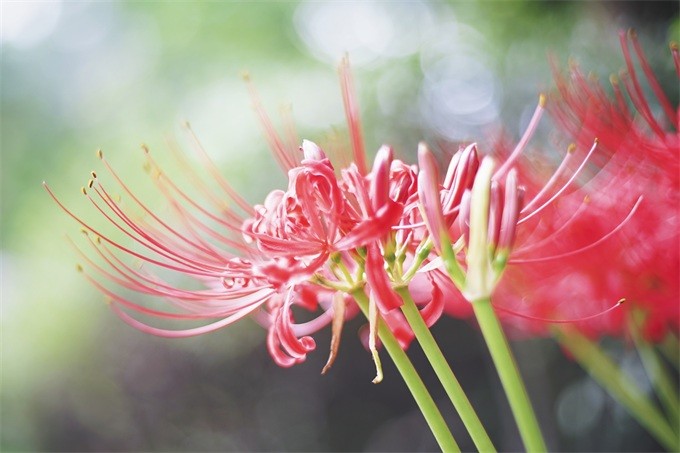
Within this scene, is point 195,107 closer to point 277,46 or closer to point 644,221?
point 277,46

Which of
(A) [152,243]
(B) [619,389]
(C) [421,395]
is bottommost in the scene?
(B) [619,389]

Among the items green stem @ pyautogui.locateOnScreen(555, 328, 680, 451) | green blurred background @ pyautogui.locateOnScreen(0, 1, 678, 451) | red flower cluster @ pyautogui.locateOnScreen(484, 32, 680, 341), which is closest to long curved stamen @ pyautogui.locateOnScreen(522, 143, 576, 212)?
red flower cluster @ pyautogui.locateOnScreen(484, 32, 680, 341)

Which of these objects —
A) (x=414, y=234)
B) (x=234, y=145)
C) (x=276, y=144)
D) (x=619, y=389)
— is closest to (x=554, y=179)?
(x=414, y=234)

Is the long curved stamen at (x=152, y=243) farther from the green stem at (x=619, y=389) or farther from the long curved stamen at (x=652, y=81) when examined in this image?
the green stem at (x=619, y=389)

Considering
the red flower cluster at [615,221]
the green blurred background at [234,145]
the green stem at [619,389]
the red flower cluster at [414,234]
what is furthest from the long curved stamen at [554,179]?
the green blurred background at [234,145]

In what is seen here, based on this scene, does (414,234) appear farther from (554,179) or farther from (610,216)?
(610,216)

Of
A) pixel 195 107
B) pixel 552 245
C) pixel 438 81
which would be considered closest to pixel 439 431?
pixel 552 245
